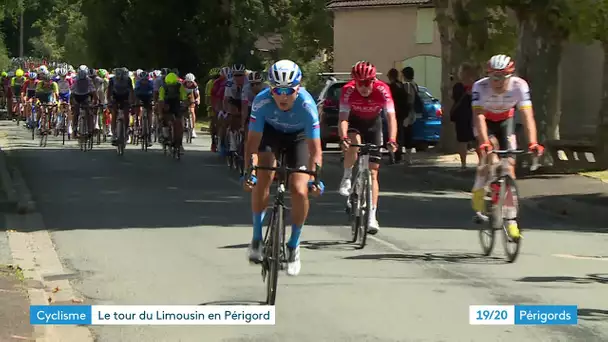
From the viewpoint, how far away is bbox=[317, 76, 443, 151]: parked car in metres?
25.3

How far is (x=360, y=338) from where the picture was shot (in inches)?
320

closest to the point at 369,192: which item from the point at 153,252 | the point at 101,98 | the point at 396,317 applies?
the point at 153,252

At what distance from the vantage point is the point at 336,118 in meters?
25.5

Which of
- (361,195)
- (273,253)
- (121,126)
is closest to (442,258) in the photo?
(361,195)

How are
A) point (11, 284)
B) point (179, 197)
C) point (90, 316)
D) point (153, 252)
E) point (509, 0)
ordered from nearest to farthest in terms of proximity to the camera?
1. point (90, 316)
2. point (11, 284)
3. point (153, 252)
4. point (179, 197)
5. point (509, 0)

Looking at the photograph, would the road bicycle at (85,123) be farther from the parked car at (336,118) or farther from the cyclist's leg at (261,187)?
the cyclist's leg at (261,187)

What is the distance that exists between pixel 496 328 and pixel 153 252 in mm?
4593

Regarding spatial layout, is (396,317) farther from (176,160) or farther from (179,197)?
(176,160)

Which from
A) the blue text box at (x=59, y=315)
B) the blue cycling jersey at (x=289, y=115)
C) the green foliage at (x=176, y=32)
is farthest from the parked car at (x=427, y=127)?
the green foliage at (x=176, y=32)

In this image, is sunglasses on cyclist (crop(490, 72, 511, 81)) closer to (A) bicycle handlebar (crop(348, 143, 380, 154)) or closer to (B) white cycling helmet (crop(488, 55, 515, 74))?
(B) white cycling helmet (crop(488, 55, 515, 74))

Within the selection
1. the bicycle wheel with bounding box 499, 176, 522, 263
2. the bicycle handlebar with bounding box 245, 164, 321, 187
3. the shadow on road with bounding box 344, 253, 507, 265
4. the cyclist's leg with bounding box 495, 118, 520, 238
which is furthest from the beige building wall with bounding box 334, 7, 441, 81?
the bicycle handlebar with bounding box 245, 164, 321, 187

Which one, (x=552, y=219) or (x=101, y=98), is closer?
(x=552, y=219)

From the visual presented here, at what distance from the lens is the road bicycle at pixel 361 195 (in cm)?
1229
